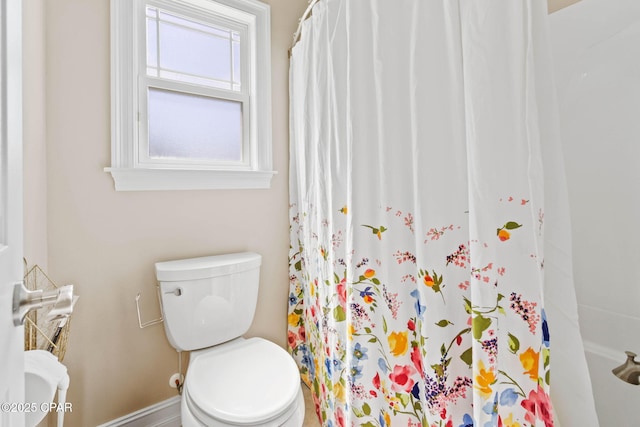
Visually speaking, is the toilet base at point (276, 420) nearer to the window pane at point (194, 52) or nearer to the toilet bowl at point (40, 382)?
the toilet bowl at point (40, 382)

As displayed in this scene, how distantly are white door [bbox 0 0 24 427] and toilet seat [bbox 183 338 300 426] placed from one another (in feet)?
1.73

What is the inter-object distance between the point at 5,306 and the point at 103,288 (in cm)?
96

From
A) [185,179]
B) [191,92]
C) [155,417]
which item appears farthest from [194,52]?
[155,417]

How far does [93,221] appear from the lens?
1184 millimetres

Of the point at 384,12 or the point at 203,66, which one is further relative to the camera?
the point at 203,66

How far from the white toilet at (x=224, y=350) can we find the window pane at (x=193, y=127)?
547 millimetres

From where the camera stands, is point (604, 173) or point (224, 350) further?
point (224, 350)

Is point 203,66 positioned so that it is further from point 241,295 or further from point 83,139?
point 241,295

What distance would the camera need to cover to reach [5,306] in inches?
15.6

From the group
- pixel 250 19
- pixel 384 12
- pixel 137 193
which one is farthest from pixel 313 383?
pixel 250 19

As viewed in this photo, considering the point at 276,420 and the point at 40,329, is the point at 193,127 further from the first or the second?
the point at 276,420

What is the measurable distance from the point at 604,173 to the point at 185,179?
1684 mm

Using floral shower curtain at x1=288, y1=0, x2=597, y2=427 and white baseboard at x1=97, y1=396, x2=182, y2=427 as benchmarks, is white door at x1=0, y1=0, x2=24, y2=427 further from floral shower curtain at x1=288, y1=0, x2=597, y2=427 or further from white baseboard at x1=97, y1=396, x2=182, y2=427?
white baseboard at x1=97, y1=396, x2=182, y2=427

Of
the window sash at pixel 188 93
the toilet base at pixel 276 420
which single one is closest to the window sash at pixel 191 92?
the window sash at pixel 188 93
